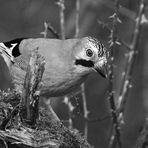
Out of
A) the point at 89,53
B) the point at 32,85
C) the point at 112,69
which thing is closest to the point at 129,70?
the point at 112,69

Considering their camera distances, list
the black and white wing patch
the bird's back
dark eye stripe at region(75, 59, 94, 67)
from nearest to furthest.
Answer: dark eye stripe at region(75, 59, 94, 67)
the bird's back
the black and white wing patch

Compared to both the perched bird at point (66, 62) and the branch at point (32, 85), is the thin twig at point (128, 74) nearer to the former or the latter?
the perched bird at point (66, 62)

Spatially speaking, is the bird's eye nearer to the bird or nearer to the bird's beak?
the bird

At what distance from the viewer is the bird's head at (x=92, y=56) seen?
5.59m

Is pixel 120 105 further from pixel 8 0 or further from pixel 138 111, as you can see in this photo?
pixel 8 0

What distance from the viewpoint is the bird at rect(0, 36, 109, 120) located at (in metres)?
5.64

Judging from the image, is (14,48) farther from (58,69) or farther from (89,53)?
(89,53)

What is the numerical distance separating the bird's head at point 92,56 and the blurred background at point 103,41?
3037 millimetres

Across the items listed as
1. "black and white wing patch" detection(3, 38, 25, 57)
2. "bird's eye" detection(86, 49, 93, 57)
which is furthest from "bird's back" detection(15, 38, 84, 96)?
"black and white wing patch" detection(3, 38, 25, 57)

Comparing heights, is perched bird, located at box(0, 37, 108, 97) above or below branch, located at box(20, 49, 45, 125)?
below

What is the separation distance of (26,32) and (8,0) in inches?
36.8

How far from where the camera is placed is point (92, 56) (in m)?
5.67

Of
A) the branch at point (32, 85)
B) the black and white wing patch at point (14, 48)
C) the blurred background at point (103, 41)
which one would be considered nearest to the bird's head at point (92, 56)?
the black and white wing patch at point (14, 48)

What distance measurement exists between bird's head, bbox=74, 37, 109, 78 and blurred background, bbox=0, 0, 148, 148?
9.96 ft
